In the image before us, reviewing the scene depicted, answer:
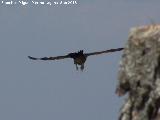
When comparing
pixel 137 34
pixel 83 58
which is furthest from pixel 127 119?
pixel 83 58

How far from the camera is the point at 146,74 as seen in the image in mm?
20672

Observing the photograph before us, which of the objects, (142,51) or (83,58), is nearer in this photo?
(142,51)

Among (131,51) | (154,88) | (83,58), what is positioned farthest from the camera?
(83,58)

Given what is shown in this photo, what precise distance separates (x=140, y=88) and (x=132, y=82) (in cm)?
47

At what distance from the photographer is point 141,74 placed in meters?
20.9

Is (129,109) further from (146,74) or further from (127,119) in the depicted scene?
(146,74)

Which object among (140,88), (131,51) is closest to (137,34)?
(131,51)

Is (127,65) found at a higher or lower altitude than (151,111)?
higher

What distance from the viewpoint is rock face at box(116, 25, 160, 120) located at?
20.4 meters

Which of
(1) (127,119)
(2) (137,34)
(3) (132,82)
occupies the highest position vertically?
(2) (137,34)

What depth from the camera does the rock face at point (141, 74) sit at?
20.4 meters

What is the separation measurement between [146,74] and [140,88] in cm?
68

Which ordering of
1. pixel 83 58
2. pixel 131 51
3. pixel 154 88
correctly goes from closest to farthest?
pixel 154 88 → pixel 131 51 → pixel 83 58

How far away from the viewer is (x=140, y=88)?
2105 centimetres
